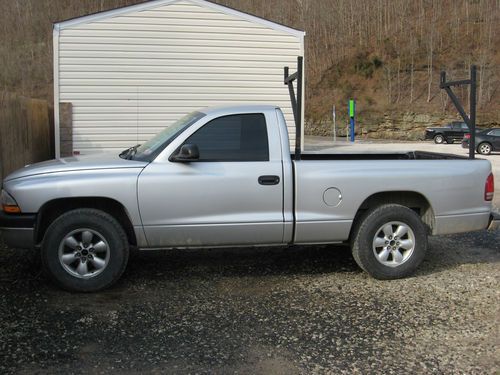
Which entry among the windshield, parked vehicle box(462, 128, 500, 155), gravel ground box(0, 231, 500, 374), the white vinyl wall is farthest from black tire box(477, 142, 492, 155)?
the windshield

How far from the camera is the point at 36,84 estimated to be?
4703 cm

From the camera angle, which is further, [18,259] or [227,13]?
[227,13]

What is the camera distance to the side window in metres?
5.24

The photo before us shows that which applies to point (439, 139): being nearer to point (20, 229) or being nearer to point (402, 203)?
point (402, 203)

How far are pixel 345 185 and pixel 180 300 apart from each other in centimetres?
192

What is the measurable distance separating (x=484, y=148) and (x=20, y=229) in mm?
24846

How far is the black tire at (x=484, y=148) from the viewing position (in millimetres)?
25641

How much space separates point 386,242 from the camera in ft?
18.1

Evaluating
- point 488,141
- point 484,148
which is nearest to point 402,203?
point 488,141

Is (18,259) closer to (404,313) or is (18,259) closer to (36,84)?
(404,313)

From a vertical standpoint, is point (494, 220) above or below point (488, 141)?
below

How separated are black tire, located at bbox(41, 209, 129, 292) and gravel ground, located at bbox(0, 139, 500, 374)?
0.14 meters

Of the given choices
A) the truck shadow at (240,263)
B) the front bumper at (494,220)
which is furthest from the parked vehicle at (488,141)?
the front bumper at (494,220)

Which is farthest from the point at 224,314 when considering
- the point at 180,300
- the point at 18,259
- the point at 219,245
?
the point at 18,259
